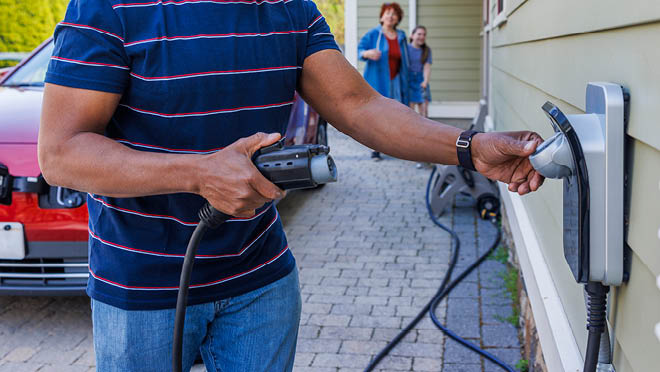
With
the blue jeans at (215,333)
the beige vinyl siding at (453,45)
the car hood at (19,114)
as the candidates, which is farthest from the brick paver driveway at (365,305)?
the beige vinyl siding at (453,45)

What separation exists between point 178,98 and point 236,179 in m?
Answer: 0.33

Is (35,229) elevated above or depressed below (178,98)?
below

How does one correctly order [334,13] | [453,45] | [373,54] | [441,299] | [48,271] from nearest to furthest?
1. [48,271]
2. [441,299]
3. [373,54]
4. [453,45]
5. [334,13]

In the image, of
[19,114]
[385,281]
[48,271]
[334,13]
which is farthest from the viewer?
[334,13]

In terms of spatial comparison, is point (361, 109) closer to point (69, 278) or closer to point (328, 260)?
point (69, 278)

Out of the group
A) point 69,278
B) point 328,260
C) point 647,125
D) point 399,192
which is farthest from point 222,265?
point 399,192

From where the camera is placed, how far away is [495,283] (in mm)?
5000

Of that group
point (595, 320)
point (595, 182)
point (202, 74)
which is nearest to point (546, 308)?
point (595, 320)

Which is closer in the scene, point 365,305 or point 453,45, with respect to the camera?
point 365,305

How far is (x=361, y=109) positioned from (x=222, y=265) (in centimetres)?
57

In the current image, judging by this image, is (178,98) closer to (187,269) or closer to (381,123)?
(187,269)

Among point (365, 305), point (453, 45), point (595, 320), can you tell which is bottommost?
point (365, 305)

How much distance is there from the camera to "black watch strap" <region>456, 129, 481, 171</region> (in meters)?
1.80

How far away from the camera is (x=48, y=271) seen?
13.5 ft
